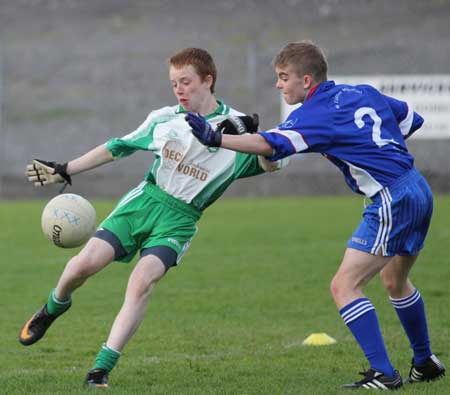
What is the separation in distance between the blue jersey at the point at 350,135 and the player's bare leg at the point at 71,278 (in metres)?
1.19

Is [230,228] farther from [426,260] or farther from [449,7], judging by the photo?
[449,7]

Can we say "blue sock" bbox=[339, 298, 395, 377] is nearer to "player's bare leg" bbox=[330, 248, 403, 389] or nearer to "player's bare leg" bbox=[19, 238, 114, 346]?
"player's bare leg" bbox=[330, 248, 403, 389]

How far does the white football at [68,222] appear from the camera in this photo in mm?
6047

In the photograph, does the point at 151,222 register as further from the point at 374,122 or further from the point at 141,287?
the point at 374,122

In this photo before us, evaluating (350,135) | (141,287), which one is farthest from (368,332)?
(141,287)

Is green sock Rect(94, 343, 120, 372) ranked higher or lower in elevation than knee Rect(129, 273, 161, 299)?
lower

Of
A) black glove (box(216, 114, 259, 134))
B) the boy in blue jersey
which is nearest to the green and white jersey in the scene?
black glove (box(216, 114, 259, 134))

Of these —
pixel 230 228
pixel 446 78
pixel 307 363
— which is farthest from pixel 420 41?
pixel 307 363

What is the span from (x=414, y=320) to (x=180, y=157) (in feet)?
5.39

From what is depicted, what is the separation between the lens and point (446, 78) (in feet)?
60.6

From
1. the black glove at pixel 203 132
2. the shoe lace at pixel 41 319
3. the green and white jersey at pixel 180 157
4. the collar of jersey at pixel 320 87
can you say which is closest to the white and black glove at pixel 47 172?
the green and white jersey at pixel 180 157

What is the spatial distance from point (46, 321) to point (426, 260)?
5776 millimetres

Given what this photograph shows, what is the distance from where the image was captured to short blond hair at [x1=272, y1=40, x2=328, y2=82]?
219 inches

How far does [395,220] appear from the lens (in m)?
5.52
